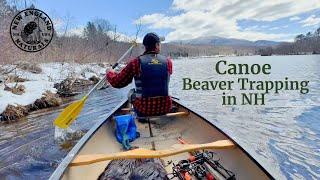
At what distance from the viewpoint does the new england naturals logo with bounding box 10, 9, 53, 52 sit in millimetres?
17266

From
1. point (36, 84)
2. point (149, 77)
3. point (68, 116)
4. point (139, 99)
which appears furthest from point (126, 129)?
point (36, 84)

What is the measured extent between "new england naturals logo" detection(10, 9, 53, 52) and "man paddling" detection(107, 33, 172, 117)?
1311 centimetres

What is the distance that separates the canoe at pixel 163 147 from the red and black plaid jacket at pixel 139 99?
0.29m

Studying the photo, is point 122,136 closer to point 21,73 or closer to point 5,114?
point 5,114

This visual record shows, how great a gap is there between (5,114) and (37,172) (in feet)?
A: 19.6

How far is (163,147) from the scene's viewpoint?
5336 mm

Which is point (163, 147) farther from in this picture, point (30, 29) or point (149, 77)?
point (30, 29)

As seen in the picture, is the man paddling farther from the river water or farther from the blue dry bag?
the river water

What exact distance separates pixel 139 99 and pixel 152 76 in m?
0.45

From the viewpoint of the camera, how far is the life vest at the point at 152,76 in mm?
4867

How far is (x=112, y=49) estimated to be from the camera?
2115 inches

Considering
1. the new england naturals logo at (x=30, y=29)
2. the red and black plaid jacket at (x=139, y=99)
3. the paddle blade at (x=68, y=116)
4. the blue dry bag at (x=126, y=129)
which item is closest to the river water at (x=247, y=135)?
the red and black plaid jacket at (x=139, y=99)

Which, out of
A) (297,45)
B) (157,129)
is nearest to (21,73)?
(157,129)

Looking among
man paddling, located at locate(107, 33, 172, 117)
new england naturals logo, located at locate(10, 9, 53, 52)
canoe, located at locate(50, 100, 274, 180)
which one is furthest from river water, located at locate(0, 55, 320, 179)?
new england naturals logo, located at locate(10, 9, 53, 52)
